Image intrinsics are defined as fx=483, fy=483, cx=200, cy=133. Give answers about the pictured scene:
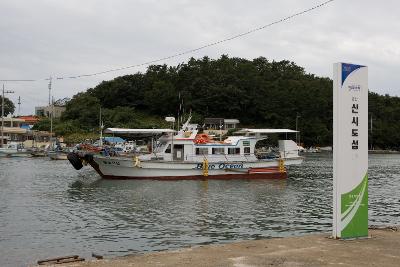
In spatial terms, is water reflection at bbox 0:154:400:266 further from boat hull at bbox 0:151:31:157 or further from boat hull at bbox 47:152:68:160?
boat hull at bbox 0:151:31:157

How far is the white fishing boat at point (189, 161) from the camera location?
38.2 m

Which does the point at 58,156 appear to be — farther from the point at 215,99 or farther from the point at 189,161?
the point at 215,99

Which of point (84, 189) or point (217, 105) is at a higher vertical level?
point (217, 105)

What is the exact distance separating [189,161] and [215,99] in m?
80.6

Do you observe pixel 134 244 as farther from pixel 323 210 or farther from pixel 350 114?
pixel 323 210

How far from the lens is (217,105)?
390 feet

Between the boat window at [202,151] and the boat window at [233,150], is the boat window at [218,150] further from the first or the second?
the boat window at [202,151]

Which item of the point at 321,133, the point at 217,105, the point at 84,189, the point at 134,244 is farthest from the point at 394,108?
the point at 134,244

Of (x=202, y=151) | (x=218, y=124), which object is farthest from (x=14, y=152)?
(x=202, y=151)

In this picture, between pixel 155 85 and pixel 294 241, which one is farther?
pixel 155 85

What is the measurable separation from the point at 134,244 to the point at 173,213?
6856mm

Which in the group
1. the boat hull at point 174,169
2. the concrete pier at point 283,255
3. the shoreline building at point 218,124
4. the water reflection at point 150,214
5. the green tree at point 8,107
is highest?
the green tree at point 8,107

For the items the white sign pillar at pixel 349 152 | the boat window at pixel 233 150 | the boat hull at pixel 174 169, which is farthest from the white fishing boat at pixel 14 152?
the white sign pillar at pixel 349 152

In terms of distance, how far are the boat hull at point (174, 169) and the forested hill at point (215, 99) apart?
70.4 meters
